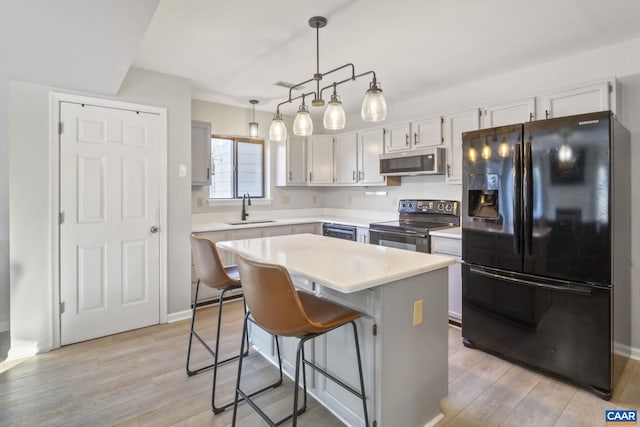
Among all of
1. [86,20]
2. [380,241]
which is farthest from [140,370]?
[380,241]

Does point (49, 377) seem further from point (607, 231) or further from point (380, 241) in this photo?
point (607, 231)

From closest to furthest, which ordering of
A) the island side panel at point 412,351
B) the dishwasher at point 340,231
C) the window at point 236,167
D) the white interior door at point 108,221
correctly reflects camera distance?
the island side panel at point 412,351, the white interior door at point 108,221, the dishwasher at point 340,231, the window at point 236,167

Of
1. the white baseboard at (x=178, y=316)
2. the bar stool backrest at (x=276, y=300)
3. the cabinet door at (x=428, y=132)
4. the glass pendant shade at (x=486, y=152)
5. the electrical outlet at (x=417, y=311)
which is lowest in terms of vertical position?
the white baseboard at (x=178, y=316)

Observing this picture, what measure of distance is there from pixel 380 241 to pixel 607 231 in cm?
204

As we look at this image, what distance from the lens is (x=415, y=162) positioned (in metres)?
3.72

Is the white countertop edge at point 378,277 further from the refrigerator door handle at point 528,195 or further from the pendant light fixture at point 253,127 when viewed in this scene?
the pendant light fixture at point 253,127

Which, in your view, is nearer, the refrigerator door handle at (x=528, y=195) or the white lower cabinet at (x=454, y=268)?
the refrigerator door handle at (x=528, y=195)

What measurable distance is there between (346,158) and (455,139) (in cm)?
163

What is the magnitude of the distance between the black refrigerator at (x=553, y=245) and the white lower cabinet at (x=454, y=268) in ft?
1.06

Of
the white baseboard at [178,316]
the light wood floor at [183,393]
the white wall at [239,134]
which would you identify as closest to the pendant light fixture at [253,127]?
the white wall at [239,134]

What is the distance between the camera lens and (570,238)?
2148mm

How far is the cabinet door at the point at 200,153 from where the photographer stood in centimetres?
376

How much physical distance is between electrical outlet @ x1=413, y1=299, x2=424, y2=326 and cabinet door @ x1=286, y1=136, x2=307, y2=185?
3308mm

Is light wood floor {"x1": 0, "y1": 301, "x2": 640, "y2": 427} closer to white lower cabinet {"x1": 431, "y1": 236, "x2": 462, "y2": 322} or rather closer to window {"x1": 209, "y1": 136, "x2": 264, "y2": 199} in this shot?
white lower cabinet {"x1": 431, "y1": 236, "x2": 462, "y2": 322}
